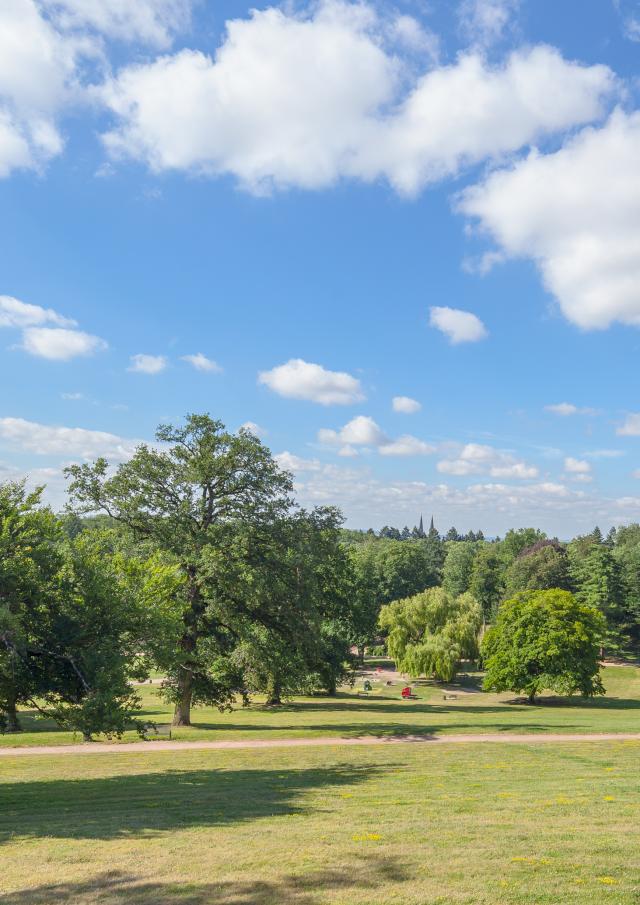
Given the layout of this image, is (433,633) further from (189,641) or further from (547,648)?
(189,641)

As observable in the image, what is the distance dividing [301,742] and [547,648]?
2444cm

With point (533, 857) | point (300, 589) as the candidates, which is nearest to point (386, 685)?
point (300, 589)

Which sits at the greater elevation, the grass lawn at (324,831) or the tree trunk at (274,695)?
the grass lawn at (324,831)

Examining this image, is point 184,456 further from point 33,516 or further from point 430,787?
point 430,787

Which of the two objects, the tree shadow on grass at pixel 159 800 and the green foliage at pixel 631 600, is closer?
the tree shadow on grass at pixel 159 800

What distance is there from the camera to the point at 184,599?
30953 mm

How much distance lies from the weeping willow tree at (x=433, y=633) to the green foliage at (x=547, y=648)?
9997 mm

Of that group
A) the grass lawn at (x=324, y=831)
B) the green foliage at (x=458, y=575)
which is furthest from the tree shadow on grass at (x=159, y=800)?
the green foliage at (x=458, y=575)

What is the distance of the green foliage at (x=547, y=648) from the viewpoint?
4434cm

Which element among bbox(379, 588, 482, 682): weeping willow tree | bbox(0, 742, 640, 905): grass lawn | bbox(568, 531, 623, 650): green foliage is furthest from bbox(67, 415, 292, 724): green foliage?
bbox(568, 531, 623, 650): green foliage

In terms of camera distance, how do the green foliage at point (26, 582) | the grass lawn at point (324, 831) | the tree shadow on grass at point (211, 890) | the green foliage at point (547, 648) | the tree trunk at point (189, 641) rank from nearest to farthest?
the tree shadow on grass at point (211, 890) → the grass lawn at point (324, 831) → the green foliage at point (26, 582) → the tree trunk at point (189, 641) → the green foliage at point (547, 648)

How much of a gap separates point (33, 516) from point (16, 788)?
779cm

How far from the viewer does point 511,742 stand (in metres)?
26.0

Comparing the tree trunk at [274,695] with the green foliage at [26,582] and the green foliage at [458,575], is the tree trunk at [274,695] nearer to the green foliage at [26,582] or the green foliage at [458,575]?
the green foliage at [26,582]
